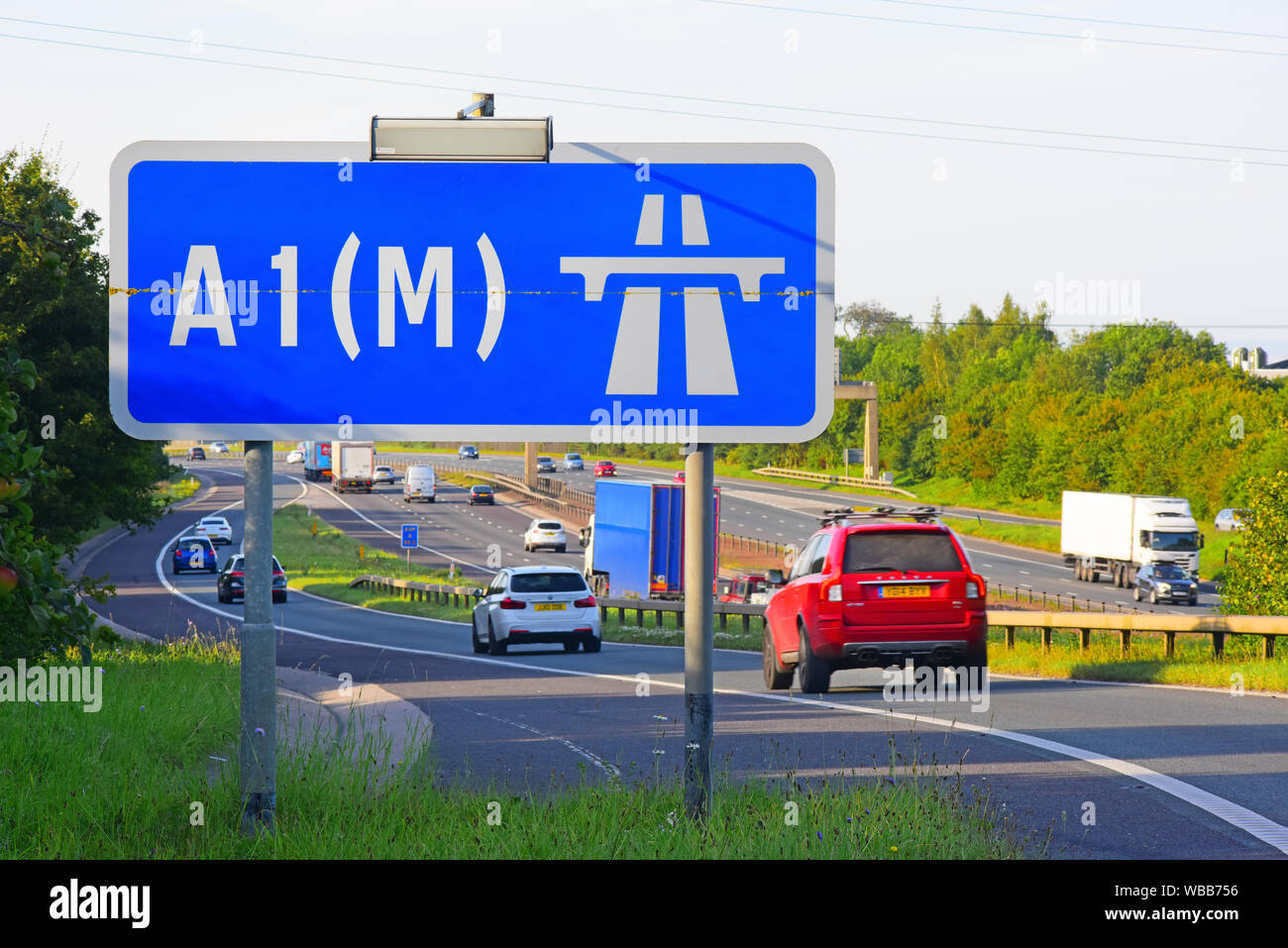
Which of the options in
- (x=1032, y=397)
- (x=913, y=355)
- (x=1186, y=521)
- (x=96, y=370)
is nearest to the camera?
(x=96, y=370)

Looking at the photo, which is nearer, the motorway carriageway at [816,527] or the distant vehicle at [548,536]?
the motorway carriageway at [816,527]

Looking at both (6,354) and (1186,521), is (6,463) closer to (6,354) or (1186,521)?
(6,354)

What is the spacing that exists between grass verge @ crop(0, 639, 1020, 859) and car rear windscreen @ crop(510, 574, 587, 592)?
16.0 metres

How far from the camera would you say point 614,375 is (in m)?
6.27

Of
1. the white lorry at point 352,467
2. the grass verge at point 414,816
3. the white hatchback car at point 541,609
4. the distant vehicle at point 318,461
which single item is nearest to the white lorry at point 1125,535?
the white hatchback car at point 541,609

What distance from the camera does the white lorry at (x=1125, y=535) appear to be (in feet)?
182

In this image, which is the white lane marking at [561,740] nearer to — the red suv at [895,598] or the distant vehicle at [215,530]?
the red suv at [895,598]

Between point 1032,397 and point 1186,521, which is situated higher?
point 1032,397

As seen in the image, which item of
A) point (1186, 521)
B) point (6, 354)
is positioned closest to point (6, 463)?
point (6, 354)

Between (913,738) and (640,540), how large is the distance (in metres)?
27.7

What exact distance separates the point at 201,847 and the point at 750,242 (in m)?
3.60

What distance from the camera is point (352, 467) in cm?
10575

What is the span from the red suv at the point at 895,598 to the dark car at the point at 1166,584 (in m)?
36.6
